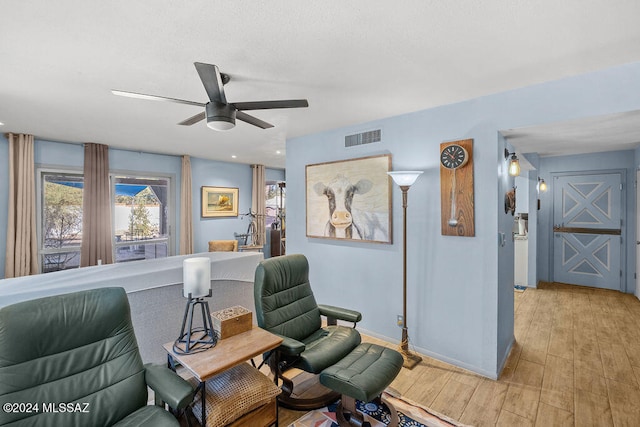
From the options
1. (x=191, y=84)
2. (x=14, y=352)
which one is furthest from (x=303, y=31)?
(x=14, y=352)

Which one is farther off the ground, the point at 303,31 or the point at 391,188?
the point at 303,31

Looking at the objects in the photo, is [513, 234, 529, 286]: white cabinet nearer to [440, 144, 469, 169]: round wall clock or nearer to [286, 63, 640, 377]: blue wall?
[286, 63, 640, 377]: blue wall

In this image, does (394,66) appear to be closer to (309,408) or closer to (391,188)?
(391,188)

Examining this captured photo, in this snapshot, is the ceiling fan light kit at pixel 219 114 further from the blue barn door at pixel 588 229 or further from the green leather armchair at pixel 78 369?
the blue barn door at pixel 588 229

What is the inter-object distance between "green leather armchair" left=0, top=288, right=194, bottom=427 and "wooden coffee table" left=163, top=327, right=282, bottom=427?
0.09 metres

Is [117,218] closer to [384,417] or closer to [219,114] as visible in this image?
[219,114]

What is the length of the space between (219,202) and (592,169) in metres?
6.97

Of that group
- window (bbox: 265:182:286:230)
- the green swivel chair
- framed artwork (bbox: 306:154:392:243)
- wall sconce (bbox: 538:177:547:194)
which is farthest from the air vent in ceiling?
wall sconce (bbox: 538:177:547:194)

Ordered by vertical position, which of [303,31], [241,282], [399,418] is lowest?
[399,418]

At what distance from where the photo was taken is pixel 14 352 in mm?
1356

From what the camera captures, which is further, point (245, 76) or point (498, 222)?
point (498, 222)

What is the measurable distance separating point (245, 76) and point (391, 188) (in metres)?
1.82

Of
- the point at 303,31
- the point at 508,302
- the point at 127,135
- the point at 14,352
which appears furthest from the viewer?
the point at 127,135

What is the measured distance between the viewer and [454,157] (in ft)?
9.12
